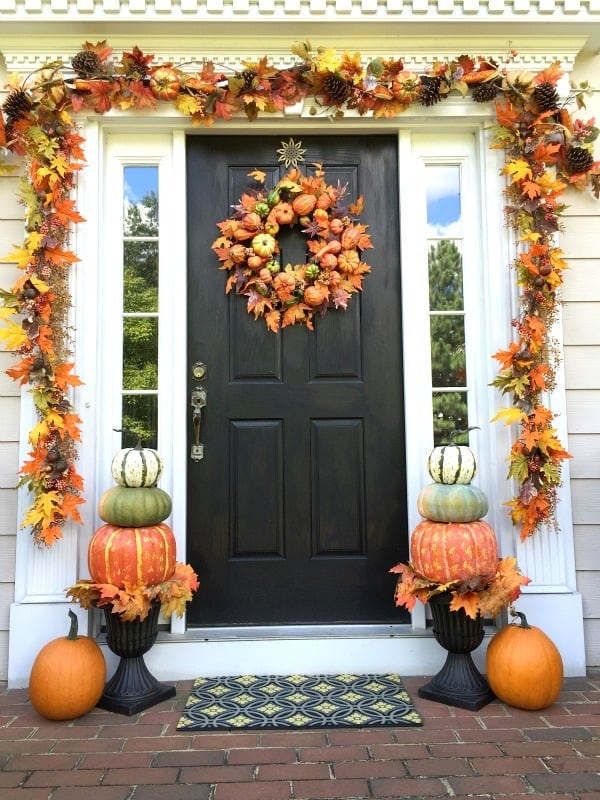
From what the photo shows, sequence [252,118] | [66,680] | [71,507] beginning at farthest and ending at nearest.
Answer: [252,118] → [71,507] → [66,680]

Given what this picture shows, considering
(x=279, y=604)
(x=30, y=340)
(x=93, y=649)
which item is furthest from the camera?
(x=279, y=604)

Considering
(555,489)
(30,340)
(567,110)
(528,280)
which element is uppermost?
(567,110)

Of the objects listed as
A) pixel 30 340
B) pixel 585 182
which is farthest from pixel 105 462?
pixel 585 182

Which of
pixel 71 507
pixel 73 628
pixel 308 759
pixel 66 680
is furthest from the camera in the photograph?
pixel 71 507

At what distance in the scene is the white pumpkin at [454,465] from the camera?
8.03 feet

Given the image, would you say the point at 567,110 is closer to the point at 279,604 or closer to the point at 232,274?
the point at 232,274

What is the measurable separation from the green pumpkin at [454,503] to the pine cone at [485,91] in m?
1.66

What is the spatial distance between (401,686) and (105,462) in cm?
151

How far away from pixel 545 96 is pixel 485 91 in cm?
25

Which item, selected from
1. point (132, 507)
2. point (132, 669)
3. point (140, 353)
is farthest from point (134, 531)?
point (140, 353)

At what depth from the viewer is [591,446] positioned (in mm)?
2756

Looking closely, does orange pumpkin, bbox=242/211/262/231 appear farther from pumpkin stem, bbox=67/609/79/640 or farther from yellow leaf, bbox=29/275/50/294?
pumpkin stem, bbox=67/609/79/640

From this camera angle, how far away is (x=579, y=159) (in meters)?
2.76

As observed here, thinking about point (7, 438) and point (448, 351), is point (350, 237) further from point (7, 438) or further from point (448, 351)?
point (7, 438)
